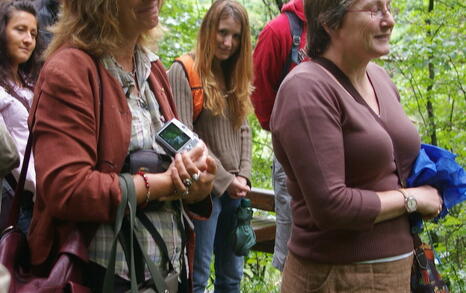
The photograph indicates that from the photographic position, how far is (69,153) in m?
2.15

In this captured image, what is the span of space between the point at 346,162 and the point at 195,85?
1.97 m

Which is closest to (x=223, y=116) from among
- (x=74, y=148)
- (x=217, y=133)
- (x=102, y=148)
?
(x=217, y=133)

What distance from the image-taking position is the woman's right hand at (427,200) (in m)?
2.53

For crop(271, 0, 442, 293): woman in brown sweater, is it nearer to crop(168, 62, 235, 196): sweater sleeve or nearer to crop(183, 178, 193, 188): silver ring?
crop(183, 178, 193, 188): silver ring

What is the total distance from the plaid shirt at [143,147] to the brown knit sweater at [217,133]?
151 cm

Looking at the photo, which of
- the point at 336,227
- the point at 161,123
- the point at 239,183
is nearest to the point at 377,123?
the point at 336,227

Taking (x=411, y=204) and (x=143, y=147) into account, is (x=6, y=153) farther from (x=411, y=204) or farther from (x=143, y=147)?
(x=411, y=204)

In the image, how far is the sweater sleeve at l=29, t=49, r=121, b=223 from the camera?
2145mm

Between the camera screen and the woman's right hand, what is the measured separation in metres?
0.92

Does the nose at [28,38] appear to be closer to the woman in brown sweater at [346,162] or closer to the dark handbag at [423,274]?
the woman in brown sweater at [346,162]

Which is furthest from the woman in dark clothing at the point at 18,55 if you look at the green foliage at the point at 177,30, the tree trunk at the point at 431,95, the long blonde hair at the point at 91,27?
the tree trunk at the point at 431,95

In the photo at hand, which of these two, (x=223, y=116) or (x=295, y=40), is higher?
(x=295, y=40)

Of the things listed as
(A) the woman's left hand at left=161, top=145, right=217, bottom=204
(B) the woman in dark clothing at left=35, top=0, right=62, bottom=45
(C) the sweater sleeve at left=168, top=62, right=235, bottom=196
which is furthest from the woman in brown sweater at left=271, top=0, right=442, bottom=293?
(B) the woman in dark clothing at left=35, top=0, right=62, bottom=45

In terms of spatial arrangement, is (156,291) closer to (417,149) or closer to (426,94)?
(417,149)
